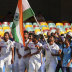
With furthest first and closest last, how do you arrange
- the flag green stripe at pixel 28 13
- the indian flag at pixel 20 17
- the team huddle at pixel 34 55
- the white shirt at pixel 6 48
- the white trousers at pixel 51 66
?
the white shirt at pixel 6 48
the white trousers at pixel 51 66
the team huddle at pixel 34 55
the indian flag at pixel 20 17
the flag green stripe at pixel 28 13

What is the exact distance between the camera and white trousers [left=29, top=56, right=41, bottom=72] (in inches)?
344

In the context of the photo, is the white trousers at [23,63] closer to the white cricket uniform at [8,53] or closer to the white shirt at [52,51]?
the white cricket uniform at [8,53]

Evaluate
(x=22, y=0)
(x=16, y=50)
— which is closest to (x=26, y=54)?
(x=16, y=50)

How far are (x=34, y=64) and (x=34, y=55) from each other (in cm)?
28

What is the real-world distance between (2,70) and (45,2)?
544 inches

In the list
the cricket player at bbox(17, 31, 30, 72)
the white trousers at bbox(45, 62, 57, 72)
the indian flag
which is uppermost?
the indian flag

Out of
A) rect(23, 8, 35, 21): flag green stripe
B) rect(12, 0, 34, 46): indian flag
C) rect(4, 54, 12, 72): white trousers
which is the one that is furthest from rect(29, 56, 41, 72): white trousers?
rect(23, 8, 35, 21): flag green stripe

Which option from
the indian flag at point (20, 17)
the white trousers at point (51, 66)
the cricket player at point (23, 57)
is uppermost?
the indian flag at point (20, 17)

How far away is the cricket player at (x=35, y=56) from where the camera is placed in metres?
8.73

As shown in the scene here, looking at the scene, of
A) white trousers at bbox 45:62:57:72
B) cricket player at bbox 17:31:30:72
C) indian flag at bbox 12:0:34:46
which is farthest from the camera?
cricket player at bbox 17:31:30:72

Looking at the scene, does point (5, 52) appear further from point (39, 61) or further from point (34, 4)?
point (34, 4)

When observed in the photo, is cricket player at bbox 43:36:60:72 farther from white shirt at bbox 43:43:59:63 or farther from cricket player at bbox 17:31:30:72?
cricket player at bbox 17:31:30:72

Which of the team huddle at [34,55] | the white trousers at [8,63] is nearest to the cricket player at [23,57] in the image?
the team huddle at [34,55]

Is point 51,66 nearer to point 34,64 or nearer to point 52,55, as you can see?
point 52,55
